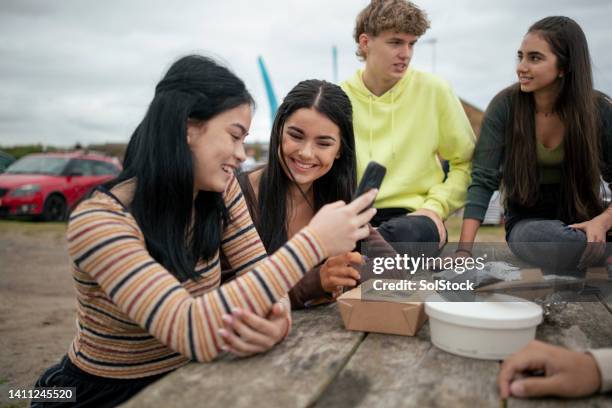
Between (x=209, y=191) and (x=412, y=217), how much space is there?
4.74 feet

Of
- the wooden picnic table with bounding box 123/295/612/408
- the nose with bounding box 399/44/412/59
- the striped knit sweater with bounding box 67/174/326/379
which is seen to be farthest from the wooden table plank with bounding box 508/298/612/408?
the nose with bounding box 399/44/412/59

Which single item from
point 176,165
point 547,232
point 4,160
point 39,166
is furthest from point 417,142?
point 39,166

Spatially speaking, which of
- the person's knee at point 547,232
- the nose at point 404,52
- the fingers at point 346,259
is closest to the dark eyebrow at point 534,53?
the nose at point 404,52

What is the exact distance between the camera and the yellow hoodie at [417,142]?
3154 millimetres

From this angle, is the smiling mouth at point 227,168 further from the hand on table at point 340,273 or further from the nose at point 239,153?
the hand on table at point 340,273

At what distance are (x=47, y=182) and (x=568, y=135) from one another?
958 centimetres

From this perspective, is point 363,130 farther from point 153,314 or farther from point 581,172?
point 153,314

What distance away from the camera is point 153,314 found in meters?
1.25

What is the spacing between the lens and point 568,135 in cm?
277

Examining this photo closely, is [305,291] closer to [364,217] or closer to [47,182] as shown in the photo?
[364,217]

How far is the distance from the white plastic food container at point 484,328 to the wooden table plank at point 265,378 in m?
0.23

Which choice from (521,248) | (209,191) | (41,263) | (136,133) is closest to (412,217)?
(521,248)

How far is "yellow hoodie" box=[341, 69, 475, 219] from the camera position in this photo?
3.15 metres

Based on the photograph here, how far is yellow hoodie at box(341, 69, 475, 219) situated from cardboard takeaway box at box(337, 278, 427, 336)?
1677 mm
